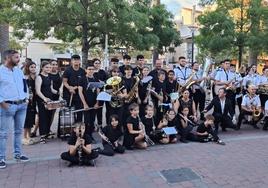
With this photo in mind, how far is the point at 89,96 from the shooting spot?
8289 mm

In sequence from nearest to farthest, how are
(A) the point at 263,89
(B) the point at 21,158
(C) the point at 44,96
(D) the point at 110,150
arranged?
(B) the point at 21,158, (D) the point at 110,150, (C) the point at 44,96, (A) the point at 263,89

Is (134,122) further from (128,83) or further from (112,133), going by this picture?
(128,83)

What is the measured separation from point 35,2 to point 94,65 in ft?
16.2

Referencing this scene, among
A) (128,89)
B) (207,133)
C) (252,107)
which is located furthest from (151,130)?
(252,107)

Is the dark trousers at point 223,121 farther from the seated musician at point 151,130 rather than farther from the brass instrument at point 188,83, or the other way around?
the seated musician at point 151,130

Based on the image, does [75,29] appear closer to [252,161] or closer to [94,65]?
[94,65]

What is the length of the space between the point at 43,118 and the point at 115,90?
5.27ft

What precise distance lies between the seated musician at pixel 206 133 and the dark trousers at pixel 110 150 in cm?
178

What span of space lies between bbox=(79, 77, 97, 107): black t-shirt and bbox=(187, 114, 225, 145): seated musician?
2214 mm

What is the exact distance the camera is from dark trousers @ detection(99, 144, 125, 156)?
7.02 metres

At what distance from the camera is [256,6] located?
17.0 m

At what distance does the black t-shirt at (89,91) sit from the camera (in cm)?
807

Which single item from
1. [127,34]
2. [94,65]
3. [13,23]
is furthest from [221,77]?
[13,23]

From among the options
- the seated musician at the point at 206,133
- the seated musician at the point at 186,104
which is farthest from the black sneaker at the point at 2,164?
the seated musician at the point at 186,104
